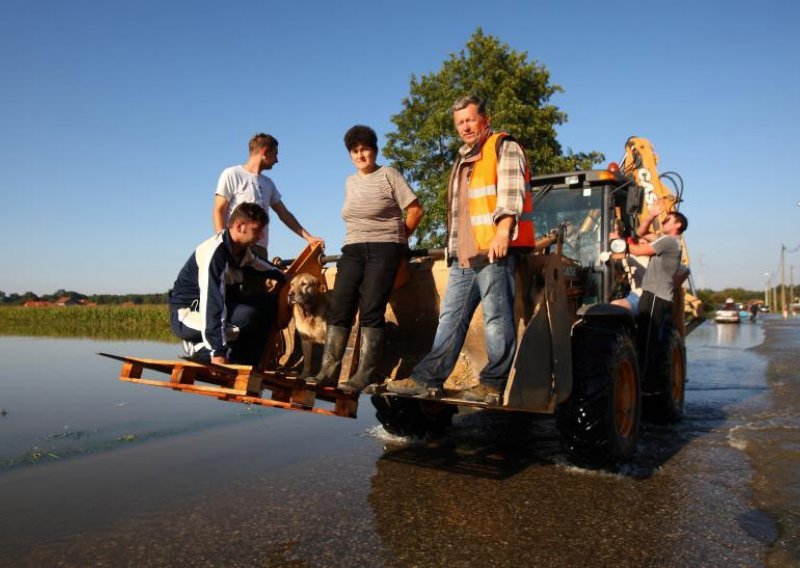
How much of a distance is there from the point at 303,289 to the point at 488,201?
1.62 metres

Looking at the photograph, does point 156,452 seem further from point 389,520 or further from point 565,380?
point 565,380

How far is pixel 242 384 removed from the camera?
389cm

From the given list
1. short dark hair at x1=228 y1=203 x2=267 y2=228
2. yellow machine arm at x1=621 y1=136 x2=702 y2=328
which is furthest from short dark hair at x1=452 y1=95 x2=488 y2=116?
yellow machine arm at x1=621 y1=136 x2=702 y2=328

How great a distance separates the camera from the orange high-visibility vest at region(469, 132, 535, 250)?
13.5ft

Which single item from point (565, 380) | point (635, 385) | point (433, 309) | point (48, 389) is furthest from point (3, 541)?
point (48, 389)

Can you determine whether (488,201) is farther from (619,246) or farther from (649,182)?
(649,182)

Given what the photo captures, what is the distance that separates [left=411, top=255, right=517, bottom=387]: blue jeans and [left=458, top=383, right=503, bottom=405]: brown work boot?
4 cm

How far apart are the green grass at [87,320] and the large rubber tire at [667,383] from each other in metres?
28.8

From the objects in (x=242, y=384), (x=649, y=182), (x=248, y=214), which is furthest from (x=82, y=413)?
(x=649, y=182)

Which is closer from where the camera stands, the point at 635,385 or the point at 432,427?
the point at 635,385

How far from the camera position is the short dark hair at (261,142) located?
5250 mm

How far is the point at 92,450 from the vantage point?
6293mm

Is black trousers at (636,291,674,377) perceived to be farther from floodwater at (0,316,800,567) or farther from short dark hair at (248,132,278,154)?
short dark hair at (248,132,278,154)

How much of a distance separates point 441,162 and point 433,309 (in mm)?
20035
